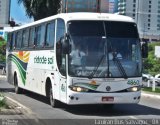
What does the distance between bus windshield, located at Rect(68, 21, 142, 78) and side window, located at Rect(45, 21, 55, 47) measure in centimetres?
179

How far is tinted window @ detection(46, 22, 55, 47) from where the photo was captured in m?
17.5

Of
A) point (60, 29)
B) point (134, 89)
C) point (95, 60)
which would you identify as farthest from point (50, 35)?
point (134, 89)

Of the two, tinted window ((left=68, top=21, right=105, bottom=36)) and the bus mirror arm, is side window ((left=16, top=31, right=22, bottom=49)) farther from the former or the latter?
the bus mirror arm

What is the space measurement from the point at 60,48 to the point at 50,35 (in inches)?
71.2

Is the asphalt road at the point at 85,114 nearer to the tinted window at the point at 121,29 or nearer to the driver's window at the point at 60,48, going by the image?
the driver's window at the point at 60,48

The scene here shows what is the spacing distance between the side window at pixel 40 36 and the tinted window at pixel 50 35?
701 millimetres

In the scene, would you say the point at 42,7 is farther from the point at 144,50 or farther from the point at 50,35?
the point at 144,50

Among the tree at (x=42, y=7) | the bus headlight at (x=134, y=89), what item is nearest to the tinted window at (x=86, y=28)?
the bus headlight at (x=134, y=89)

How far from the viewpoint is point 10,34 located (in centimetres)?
2638

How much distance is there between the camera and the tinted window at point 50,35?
57.3 ft

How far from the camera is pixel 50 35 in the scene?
1781 centimetres

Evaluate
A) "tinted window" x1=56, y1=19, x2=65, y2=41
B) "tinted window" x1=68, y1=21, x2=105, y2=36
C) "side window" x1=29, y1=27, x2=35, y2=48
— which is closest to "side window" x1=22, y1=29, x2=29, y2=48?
"side window" x1=29, y1=27, x2=35, y2=48

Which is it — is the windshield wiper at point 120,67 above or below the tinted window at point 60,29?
below

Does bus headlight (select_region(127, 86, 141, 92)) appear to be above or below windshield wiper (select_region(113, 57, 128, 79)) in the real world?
below
